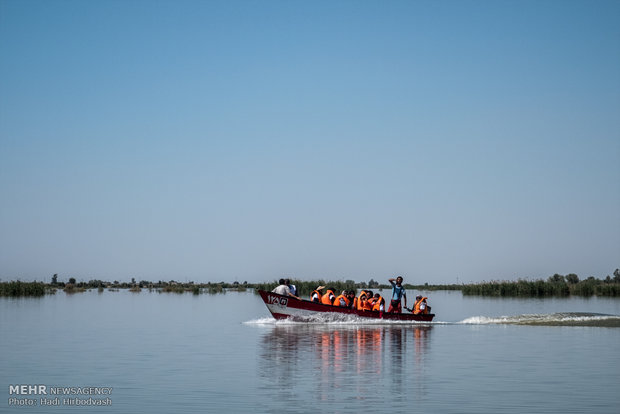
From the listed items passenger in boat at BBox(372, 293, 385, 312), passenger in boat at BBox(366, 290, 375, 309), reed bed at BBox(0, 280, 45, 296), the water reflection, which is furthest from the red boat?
reed bed at BBox(0, 280, 45, 296)

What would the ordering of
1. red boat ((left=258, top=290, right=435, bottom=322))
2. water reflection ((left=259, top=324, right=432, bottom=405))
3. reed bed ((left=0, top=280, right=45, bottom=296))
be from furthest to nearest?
1. reed bed ((left=0, top=280, right=45, bottom=296))
2. red boat ((left=258, top=290, right=435, bottom=322))
3. water reflection ((left=259, top=324, right=432, bottom=405))

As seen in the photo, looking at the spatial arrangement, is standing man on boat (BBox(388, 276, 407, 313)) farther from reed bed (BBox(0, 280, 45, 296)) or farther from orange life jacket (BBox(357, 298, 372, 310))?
reed bed (BBox(0, 280, 45, 296))

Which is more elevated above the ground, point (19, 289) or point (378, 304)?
point (19, 289)

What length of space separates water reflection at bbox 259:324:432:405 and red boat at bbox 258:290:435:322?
83.6 inches

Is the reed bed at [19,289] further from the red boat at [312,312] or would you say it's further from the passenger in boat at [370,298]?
the passenger in boat at [370,298]

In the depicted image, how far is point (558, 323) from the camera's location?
36.3 m

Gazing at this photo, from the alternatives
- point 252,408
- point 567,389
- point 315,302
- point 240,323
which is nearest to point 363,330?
point 315,302

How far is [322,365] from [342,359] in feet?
4.94

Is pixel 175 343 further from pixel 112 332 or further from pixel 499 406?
pixel 499 406

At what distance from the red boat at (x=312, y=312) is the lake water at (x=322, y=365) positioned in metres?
0.44

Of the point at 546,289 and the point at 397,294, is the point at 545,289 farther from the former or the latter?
the point at 397,294

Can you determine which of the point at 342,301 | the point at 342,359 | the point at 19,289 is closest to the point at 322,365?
the point at 342,359

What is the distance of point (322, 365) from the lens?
21438 millimetres

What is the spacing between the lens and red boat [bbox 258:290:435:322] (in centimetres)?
3678
